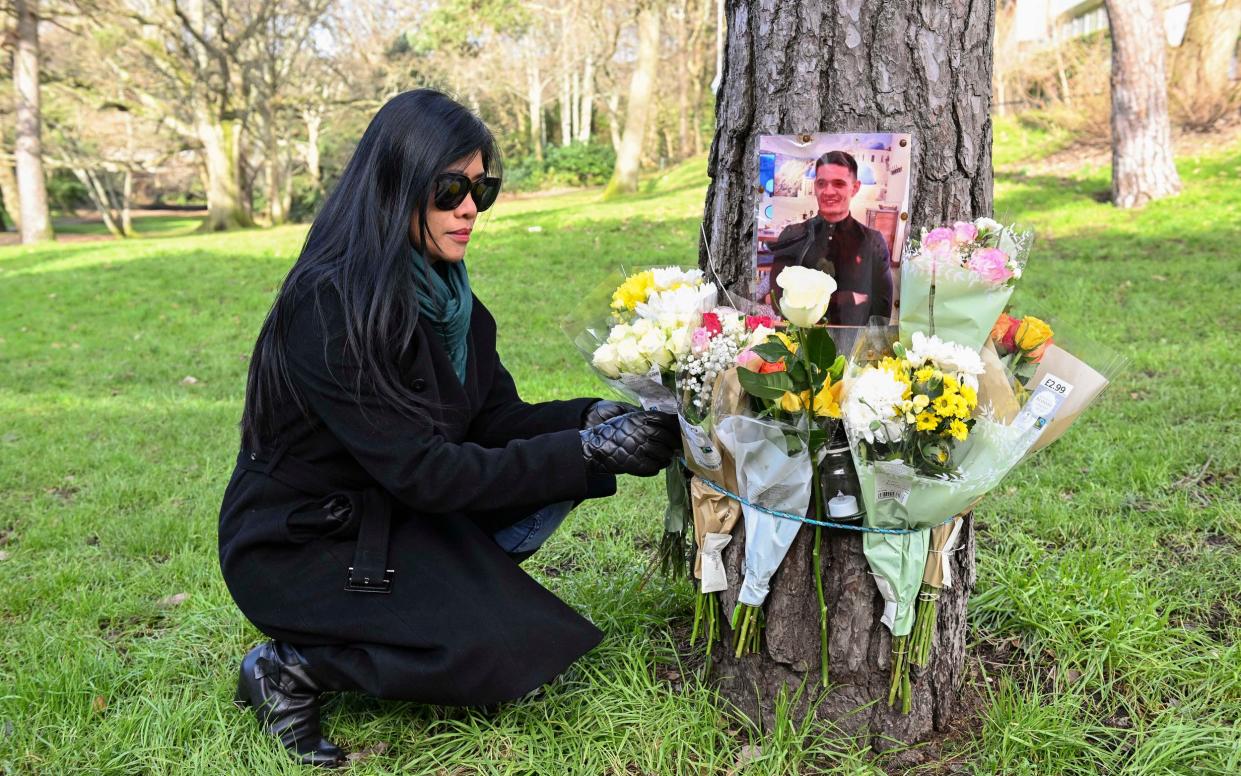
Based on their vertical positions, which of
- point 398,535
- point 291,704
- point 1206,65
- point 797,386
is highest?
point 1206,65

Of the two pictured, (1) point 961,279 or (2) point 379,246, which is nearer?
(1) point 961,279

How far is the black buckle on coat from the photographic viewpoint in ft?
7.30

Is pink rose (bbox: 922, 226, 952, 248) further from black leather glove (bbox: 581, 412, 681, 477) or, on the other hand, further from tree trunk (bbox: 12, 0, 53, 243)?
tree trunk (bbox: 12, 0, 53, 243)

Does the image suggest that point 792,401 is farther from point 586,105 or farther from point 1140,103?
point 586,105

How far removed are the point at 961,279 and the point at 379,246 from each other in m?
1.27

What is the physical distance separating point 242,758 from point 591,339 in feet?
4.45

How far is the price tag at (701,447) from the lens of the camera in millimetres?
2055

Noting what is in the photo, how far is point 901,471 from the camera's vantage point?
74.7 inches

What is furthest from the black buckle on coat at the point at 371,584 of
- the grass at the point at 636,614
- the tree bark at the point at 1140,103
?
the tree bark at the point at 1140,103

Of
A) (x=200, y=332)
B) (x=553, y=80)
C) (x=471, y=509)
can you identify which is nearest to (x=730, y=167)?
(x=471, y=509)

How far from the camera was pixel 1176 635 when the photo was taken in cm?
254

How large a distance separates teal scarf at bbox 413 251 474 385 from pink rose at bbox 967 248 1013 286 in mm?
1200

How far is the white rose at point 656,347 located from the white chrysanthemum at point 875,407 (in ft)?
1.31

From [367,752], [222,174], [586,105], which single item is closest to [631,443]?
[367,752]
